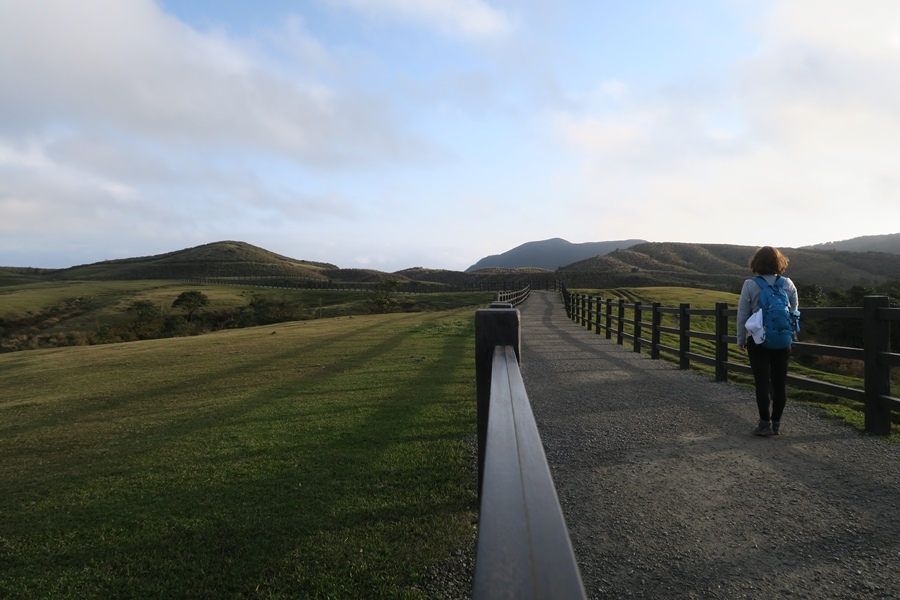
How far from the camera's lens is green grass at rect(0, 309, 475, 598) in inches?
116

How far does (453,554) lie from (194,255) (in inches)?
8472

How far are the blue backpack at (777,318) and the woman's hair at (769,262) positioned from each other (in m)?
0.19

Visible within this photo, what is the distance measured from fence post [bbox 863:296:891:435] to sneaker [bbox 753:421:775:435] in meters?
1.11

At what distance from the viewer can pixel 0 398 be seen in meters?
9.23

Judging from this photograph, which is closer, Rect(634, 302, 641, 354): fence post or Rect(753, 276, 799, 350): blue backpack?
Rect(753, 276, 799, 350): blue backpack

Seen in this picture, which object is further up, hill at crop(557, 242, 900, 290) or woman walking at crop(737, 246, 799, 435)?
hill at crop(557, 242, 900, 290)

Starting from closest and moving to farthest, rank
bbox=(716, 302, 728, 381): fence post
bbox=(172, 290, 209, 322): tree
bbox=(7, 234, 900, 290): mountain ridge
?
1. bbox=(716, 302, 728, 381): fence post
2. bbox=(172, 290, 209, 322): tree
3. bbox=(7, 234, 900, 290): mountain ridge

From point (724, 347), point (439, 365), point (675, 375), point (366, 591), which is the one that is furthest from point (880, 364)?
point (439, 365)

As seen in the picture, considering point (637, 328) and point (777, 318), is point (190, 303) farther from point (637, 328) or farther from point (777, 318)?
point (777, 318)

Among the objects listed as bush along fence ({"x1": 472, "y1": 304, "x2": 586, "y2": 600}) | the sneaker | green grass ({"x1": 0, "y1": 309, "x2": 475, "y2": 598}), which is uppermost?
bush along fence ({"x1": 472, "y1": 304, "x2": 586, "y2": 600})

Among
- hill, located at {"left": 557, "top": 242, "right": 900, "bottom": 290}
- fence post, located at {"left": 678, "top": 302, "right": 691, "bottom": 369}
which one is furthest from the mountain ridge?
fence post, located at {"left": 678, "top": 302, "right": 691, "bottom": 369}

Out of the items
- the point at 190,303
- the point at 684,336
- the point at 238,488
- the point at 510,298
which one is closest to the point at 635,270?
the point at 190,303

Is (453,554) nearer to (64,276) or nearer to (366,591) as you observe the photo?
(366,591)

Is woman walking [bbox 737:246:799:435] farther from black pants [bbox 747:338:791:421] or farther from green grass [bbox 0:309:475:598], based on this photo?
green grass [bbox 0:309:475:598]
